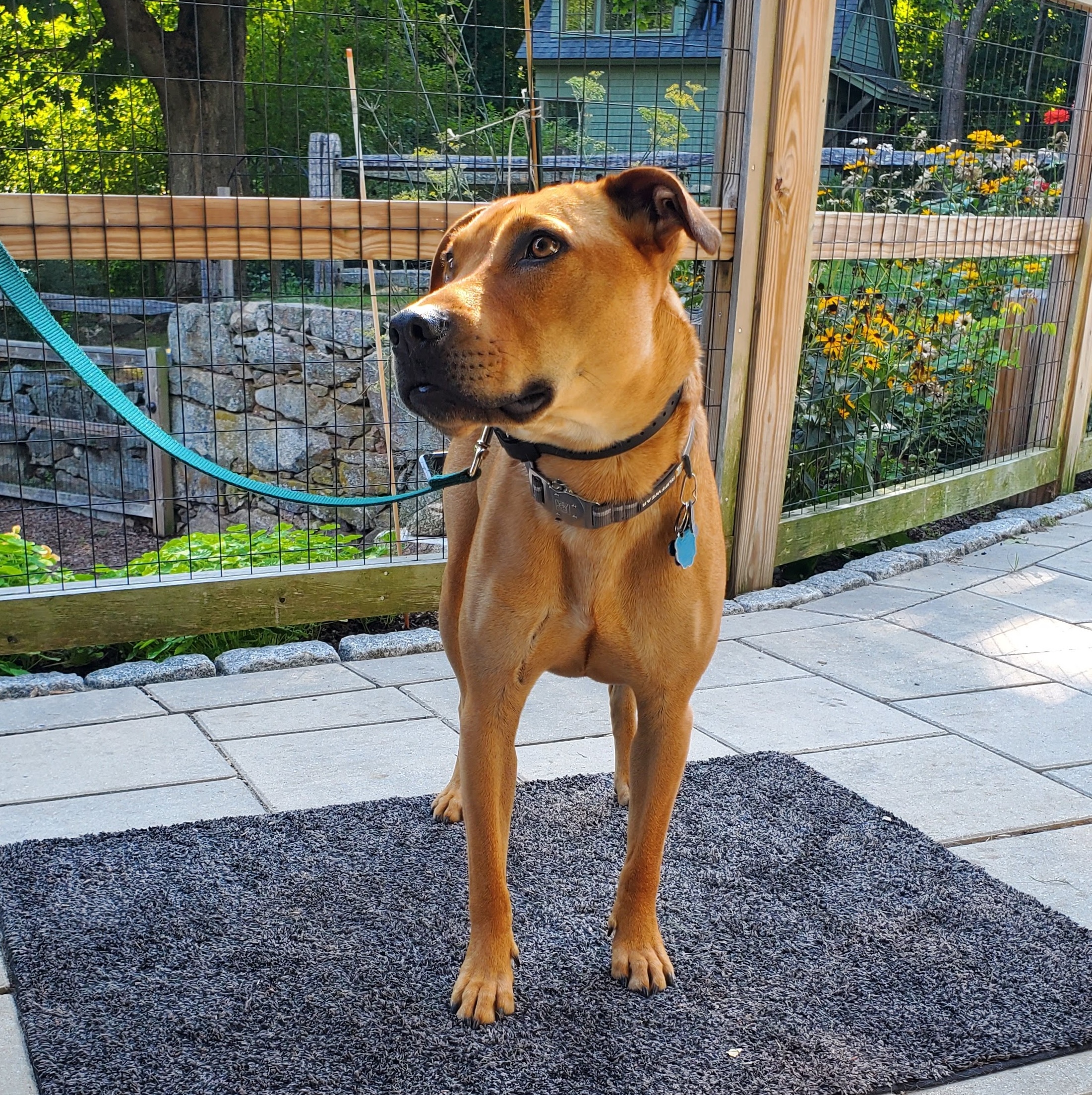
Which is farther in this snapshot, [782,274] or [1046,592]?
[1046,592]

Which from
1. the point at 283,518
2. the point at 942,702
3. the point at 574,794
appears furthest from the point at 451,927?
the point at 283,518

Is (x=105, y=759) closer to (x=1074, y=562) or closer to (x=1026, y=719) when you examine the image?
(x=1026, y=719)

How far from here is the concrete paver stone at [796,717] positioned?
3.49 meters

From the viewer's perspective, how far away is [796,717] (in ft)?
12.0

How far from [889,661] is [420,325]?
297 centimetres

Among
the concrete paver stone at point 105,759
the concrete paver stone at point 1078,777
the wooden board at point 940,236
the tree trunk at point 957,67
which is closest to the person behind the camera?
the concrete paver stone at point 105,759

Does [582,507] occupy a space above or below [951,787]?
above

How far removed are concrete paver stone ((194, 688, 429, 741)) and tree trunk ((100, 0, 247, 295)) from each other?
3.48 metres

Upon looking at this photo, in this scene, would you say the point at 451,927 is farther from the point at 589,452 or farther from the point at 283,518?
the point at 283,518

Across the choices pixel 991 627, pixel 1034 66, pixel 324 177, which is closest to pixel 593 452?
pixel 991 627

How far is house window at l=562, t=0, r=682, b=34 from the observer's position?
4586mm

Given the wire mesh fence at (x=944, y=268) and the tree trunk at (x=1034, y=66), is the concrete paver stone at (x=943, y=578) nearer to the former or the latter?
the wire mesh fence at (x=944, y=268)

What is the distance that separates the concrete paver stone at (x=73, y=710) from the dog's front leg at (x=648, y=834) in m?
1.92

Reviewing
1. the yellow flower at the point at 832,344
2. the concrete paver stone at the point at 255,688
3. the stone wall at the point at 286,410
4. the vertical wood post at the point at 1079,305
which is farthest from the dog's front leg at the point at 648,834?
the vertical wood post at the point at 1079,305
